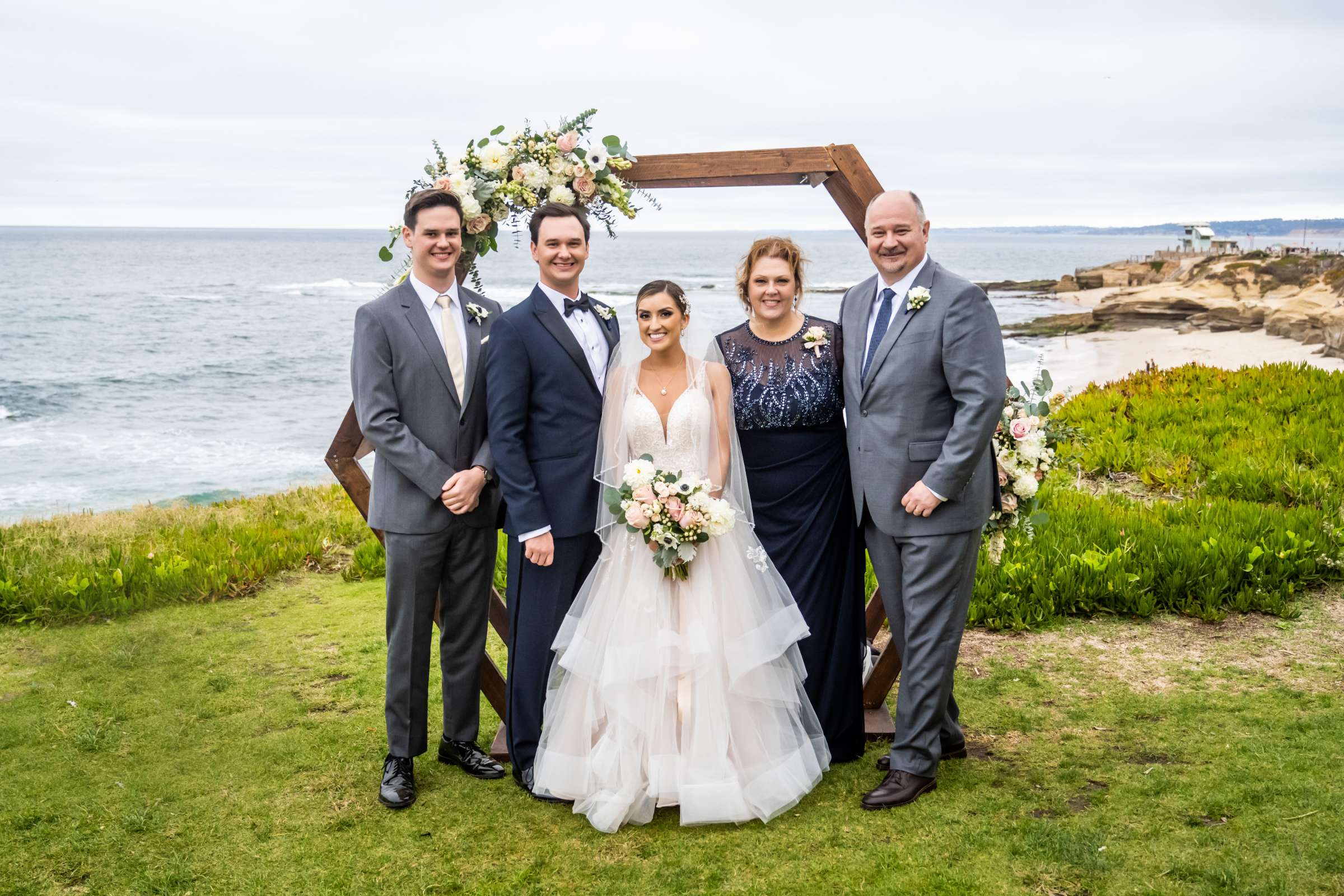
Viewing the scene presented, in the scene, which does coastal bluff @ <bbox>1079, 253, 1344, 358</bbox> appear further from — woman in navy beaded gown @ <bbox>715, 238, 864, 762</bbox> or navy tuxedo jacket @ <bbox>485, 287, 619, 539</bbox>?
navy tuxedo jacket @ <bbox>485, 287, 619, 539</bbox>

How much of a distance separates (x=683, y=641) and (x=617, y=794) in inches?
25.3

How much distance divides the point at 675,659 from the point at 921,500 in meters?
1.17

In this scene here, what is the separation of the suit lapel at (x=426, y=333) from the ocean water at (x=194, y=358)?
0.49 m

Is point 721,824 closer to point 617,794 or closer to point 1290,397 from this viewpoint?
point 617,794

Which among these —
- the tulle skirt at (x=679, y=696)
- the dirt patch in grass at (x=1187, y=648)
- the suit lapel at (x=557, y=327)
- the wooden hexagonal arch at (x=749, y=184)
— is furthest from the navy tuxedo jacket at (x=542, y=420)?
the dirt patch in grass at (x=1187, y=648)

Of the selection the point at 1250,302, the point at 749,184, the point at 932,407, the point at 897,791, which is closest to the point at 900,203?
the point at 932,407

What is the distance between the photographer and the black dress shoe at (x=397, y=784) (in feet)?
13.9

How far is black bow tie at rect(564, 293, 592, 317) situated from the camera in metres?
4.26

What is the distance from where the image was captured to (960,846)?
3732mm

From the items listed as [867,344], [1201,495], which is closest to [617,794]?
[867,344]

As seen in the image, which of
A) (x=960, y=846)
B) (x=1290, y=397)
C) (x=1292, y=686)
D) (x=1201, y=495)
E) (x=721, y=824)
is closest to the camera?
(x=960, y=846)

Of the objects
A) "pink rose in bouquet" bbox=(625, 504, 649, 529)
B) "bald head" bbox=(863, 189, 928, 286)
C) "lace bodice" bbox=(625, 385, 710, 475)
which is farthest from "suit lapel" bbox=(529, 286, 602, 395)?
"bald head" bbox=(863, 189, 928, 286)

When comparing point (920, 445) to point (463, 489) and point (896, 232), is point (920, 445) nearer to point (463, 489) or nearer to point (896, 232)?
point (896, 232)

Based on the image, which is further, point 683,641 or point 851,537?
point 851,537
